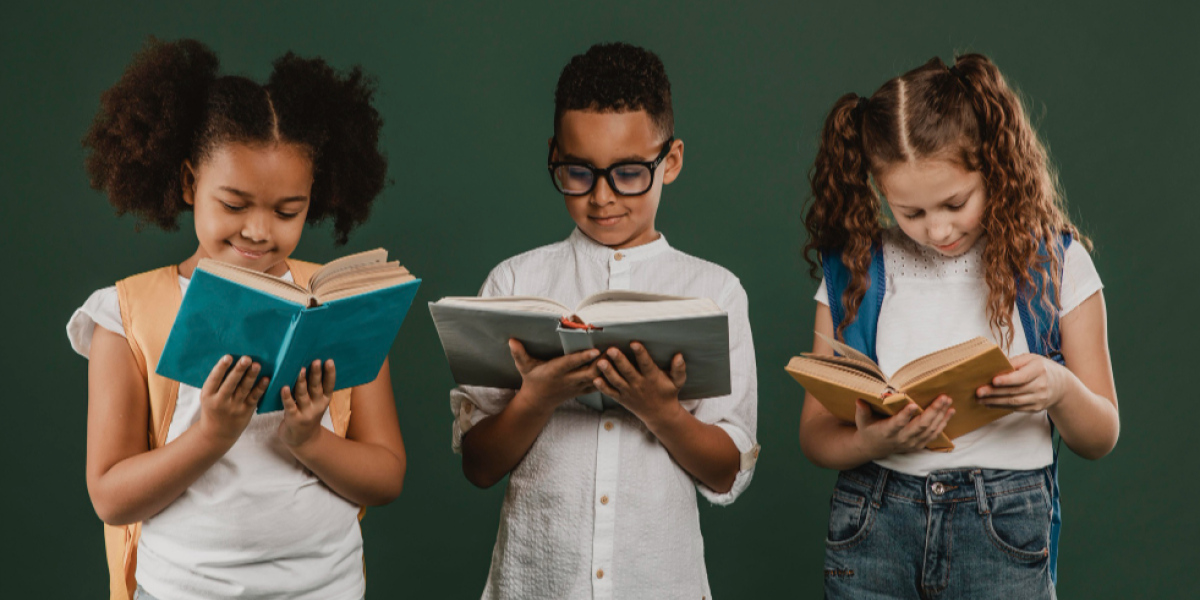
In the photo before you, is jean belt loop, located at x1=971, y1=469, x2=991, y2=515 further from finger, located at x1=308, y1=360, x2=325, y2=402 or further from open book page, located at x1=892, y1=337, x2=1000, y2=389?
finger, located at x1=308, y1=360, x2=325, y2=402

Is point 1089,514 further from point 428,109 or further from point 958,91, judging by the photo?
point 428,109

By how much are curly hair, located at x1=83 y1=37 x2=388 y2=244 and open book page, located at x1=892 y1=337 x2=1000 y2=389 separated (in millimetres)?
1018

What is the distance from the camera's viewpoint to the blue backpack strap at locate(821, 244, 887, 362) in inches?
67.5

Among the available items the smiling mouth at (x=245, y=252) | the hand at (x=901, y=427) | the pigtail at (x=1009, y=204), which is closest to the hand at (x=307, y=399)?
the smiling mouth at (x=245, y=252)

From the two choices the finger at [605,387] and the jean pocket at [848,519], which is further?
the jean pocket at [848,519]

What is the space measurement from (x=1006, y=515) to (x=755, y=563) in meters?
1.21

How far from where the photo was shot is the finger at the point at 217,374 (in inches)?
53.5

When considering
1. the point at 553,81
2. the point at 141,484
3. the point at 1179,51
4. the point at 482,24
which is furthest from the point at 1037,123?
the point at 141,484

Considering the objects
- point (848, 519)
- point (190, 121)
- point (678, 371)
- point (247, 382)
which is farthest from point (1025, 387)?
point (190, 121)

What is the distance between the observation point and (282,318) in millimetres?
1318

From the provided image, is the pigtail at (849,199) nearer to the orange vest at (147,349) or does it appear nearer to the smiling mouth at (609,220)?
the smiling mouth at (609,220)

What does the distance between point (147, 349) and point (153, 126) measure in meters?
0.39

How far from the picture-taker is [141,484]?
145 cm

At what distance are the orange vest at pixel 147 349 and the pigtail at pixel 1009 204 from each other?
1.31 m
